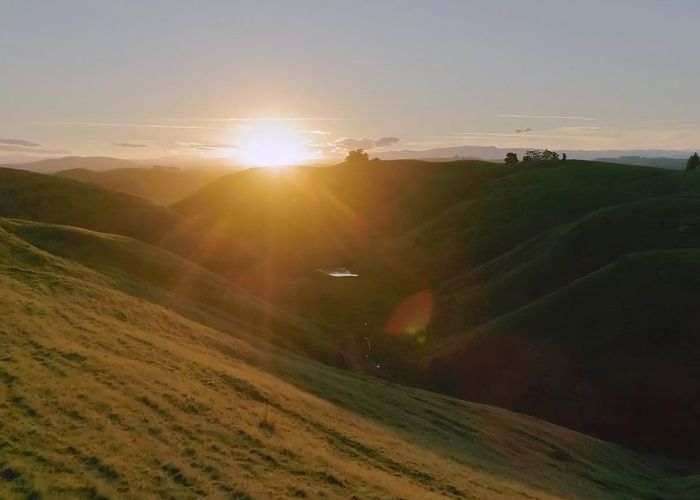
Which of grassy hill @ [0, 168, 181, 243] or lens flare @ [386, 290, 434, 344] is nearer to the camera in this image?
lens flare @ [386, 290, 434, 344]

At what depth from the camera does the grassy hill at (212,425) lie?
768 inches

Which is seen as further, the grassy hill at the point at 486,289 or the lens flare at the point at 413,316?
the lens flare at the point at 413,316

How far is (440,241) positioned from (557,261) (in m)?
45.6

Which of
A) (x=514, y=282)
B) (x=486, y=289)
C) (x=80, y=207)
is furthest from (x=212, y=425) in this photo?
(x=80, y=207)

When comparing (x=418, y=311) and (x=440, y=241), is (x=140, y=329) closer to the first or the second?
(x=418, y=311)

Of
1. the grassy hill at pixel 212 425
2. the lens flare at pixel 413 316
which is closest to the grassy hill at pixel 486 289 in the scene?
the lens flare at pixel 413 316

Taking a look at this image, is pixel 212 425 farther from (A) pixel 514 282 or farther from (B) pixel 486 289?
(B) pixel 486 289

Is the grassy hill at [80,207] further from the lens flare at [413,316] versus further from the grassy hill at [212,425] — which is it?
the grassy hill at [212,425]

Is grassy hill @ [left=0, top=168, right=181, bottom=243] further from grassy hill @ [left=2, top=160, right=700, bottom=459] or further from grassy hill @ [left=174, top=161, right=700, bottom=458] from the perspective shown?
grassy hill @ [left=174, top=161, right=700, bottom=458]

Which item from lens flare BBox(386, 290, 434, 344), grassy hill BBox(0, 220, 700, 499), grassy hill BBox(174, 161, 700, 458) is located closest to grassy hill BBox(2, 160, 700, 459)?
grassy hill BBox(174, 161, 700, 458)

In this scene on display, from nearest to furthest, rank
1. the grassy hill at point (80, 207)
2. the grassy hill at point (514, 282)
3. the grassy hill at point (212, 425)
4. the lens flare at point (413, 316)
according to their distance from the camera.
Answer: the grassy hill at point (212, 425) < the grassy hill at point (514, 282) < the lens flare at point (413, 316) < the grassy hill at point (80, 207)

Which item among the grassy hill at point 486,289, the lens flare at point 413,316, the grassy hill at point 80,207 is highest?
the grassy hill at point 80,207

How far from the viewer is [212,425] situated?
79.5ft

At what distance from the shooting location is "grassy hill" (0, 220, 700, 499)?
64.0ft
